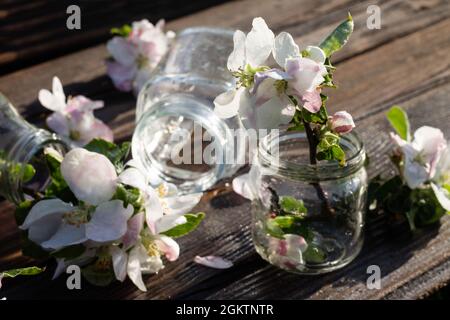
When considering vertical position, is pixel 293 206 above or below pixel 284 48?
below

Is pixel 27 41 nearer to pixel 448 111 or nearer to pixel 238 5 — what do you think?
pixel 238 5

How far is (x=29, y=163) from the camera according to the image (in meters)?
1.39

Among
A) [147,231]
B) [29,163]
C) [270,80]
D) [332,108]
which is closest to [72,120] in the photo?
[29,163]

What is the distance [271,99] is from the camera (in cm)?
96

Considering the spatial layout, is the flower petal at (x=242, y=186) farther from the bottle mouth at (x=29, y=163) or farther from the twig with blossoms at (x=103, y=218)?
the bottle mouth at (x=29, y=163)

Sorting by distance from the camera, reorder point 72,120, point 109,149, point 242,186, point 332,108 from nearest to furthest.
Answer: point 109,149
point 242,186
point 72,120
point 332,108

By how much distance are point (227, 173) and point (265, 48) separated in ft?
1.61

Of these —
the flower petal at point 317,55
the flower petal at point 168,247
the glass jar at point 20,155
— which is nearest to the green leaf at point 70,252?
the flower petal at point 168,247

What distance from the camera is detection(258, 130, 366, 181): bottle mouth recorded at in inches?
44.2

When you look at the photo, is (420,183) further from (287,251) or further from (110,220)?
(110,220)

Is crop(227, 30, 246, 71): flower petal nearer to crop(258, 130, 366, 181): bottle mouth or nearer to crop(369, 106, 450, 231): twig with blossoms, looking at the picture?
crop(258, 130, 366, 181): bottle mouth

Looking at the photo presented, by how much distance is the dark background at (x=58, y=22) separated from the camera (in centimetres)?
190

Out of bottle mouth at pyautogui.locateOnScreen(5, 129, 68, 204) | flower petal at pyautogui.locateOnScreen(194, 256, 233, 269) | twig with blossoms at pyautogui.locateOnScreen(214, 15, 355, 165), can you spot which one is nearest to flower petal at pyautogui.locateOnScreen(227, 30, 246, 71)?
twig with blossoms at pyautogui.locateOnScreen(214, 15, 355, 165)
